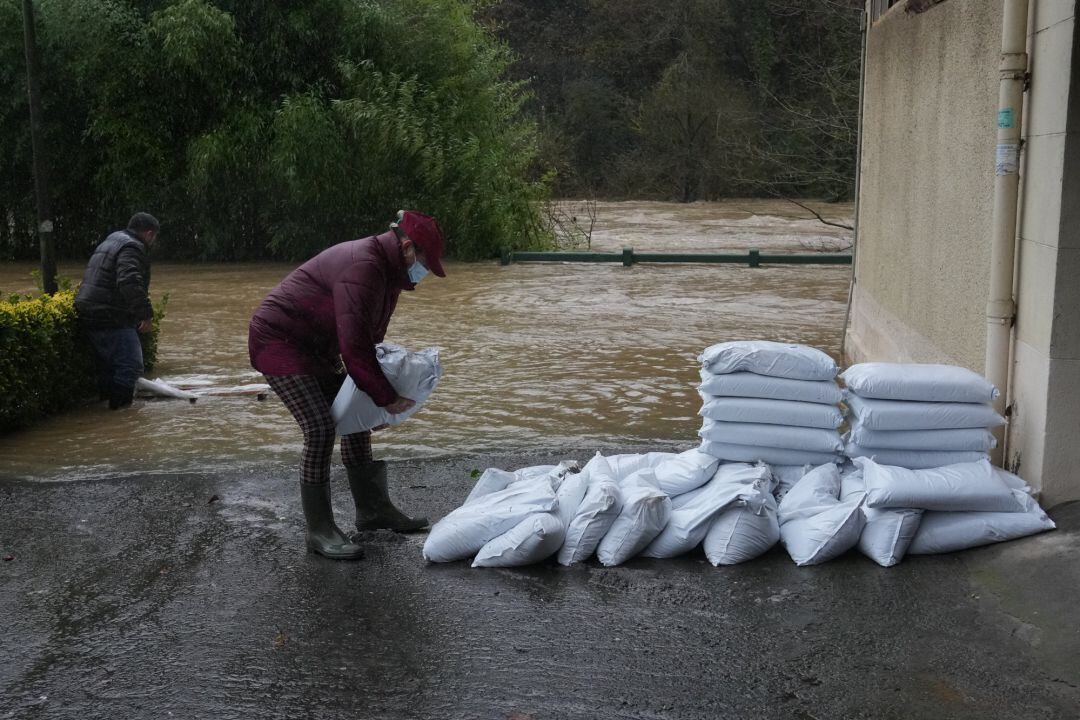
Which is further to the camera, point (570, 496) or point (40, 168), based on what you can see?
point (40, 168)

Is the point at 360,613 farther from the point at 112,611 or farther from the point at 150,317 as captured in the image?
the point at 150,317

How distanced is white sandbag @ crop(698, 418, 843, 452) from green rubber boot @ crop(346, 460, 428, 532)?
4.94ft

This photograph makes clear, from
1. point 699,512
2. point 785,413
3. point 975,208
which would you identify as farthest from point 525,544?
point 975,208

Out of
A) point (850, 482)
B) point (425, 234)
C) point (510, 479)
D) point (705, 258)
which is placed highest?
point (425, 234)

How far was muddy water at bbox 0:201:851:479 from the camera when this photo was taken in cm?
775

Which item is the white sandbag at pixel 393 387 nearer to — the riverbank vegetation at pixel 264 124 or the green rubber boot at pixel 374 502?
the green rubber boot at pixel 374 502

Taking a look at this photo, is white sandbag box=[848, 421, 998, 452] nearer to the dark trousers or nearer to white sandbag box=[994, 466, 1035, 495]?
white sandbag box=[994, 466, 1035, 495]

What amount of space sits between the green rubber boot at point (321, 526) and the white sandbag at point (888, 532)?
217 cm

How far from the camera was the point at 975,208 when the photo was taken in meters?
6.04

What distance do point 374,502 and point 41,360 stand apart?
12.6ft

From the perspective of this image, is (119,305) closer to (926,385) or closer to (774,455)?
(774,455)

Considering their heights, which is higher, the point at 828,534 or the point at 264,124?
the point at 264,124

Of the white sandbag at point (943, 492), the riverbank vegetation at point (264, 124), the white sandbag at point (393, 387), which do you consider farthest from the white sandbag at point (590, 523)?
the riverbank vegetation at point (264, 124)

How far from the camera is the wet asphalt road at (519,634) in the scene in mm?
3844
